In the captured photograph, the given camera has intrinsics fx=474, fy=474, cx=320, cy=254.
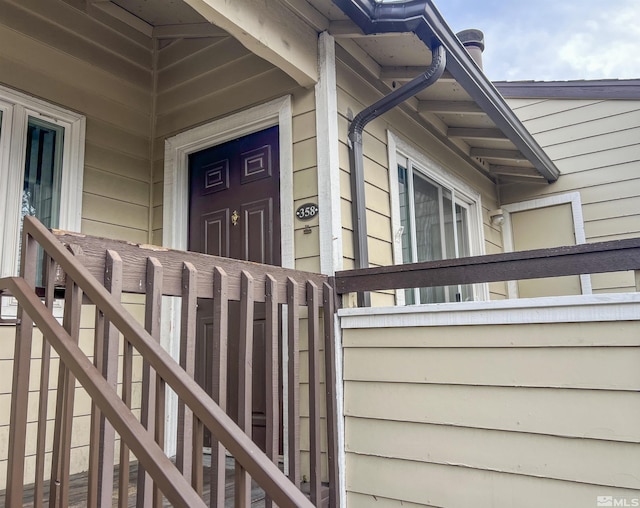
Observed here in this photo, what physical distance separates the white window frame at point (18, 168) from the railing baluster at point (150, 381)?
1375mm

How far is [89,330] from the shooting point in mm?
2721

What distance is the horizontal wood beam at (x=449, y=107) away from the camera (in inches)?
140

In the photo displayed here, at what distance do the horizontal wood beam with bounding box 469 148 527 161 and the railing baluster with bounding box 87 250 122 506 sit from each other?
13.5 ft

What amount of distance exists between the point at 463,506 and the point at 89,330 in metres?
2.16

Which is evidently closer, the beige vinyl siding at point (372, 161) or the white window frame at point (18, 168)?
the white window frame at point (18, 168)

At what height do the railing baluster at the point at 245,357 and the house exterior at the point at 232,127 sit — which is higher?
the house exterior at the point at 232,127

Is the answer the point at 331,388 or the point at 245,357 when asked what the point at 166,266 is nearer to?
the point at 245,357

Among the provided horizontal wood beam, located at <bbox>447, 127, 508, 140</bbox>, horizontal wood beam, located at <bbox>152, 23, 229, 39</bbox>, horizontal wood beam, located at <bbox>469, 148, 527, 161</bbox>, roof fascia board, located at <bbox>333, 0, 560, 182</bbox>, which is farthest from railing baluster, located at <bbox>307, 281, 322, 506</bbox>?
horizontal wood beam, located at <bbox>469, 148, 527, 161</bbox>

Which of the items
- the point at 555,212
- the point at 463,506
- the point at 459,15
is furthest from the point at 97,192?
the point at 459,15

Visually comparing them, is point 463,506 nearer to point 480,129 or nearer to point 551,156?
point 480,129

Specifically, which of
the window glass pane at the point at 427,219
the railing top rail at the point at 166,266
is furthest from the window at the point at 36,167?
the window glass pane at the point at 427,219

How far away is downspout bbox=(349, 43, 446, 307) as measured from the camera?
2590 millimetres

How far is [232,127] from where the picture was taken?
294 centimetres

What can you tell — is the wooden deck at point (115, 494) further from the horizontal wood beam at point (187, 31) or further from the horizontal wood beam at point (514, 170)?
the horizontal wood beam at point (514, 170)
